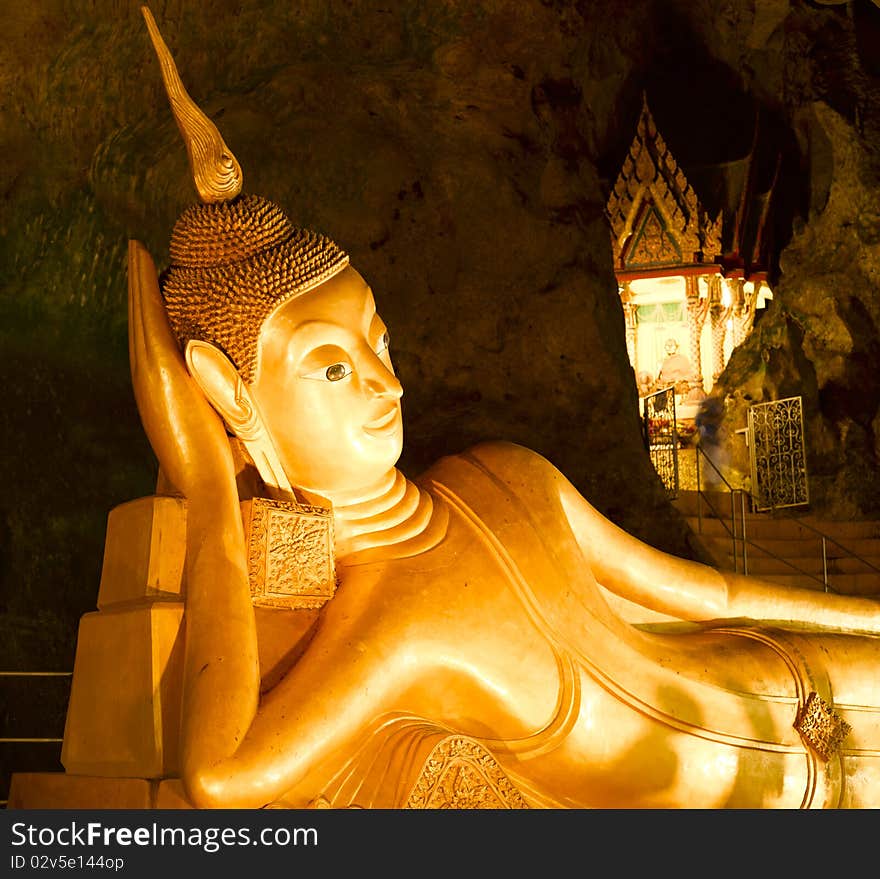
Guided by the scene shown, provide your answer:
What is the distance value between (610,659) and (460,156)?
11.0 feet

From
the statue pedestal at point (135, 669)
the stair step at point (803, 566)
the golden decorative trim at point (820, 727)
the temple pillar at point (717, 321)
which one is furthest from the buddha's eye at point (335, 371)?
the temple pillar at point (717, 321)

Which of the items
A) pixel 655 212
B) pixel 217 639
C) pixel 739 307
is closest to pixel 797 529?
pixel 655 212

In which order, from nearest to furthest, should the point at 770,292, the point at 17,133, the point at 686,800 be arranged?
the point at 686,800, the point at 17,133, the point at 770,292

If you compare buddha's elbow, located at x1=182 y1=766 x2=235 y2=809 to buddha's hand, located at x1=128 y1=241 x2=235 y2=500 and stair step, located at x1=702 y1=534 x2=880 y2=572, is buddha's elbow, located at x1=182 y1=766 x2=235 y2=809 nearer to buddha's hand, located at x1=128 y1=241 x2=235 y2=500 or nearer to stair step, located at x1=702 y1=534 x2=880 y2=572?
buddha's hand, located at x1=128 y1=241 x2=235 y2=500

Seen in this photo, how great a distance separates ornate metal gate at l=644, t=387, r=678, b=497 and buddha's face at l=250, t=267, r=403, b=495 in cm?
661

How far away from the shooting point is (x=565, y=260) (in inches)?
226

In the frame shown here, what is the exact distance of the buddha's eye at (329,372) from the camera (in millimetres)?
2658

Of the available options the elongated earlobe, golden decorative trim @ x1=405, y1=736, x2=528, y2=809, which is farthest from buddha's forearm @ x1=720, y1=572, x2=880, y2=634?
the elongated earlobe

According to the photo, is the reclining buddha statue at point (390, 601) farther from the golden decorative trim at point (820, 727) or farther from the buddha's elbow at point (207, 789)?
the buddha's elbow at point (207, 789)

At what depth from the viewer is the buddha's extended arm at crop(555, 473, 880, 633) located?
2982 mm

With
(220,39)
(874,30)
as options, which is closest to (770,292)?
(874,30)

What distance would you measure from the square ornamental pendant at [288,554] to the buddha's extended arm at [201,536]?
0.17 ft

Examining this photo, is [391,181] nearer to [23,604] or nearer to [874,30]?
[23,604]

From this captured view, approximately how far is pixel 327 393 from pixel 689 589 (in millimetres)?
1045
